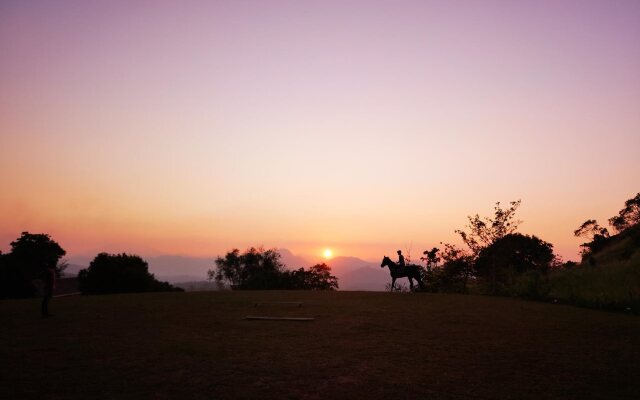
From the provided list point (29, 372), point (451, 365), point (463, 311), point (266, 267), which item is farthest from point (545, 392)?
point (266, 267)

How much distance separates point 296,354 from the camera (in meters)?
9.58

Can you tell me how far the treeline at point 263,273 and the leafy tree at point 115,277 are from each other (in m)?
10.4

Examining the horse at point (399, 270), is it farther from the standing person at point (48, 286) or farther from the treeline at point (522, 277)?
the standing person at point (48, 286)

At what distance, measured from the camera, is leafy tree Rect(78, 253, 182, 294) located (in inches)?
1740

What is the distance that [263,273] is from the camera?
52.2 m

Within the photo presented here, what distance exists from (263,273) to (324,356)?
143 ft

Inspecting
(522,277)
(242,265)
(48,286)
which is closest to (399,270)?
(522,277)

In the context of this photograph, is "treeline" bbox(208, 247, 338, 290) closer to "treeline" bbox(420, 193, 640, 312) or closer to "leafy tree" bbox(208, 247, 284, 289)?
"leafy tree" bbox(208, 247, 284, 289)

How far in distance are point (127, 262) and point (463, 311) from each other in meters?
40.1

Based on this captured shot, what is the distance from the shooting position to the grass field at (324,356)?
7.20 m

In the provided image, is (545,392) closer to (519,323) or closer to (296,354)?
(296,354)

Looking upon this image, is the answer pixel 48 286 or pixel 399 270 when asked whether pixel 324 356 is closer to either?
pixel 48 286

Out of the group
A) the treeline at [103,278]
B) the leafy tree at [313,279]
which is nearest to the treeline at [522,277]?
the leafy tree at [313,279]

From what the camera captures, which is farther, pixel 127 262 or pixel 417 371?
pixel 127 262
